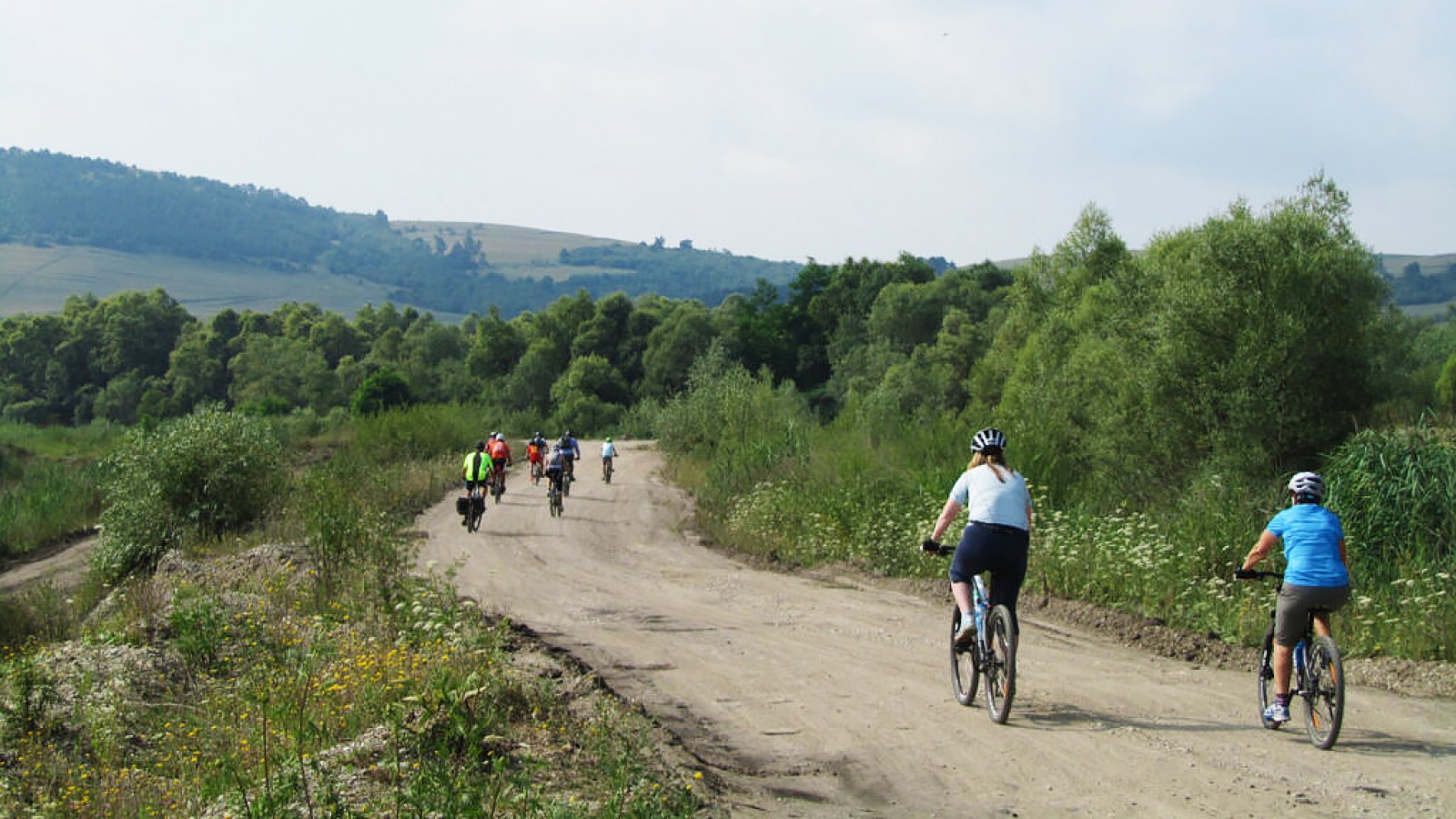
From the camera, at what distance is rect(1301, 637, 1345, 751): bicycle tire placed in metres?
6.92

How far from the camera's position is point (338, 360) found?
11300 centimetres

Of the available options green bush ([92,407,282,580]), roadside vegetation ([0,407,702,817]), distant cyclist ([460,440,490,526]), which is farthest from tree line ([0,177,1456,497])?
green bush ([92,407,282,580])

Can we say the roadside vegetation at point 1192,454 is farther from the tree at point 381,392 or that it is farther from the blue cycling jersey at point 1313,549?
the tree at point 381,392

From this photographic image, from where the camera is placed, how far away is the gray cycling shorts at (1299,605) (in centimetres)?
721

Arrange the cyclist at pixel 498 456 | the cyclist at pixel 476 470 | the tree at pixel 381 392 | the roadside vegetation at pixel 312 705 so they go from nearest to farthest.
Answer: the roadside vegetation at pixel 312 705 → the cyclist at pixel 476 470 → the cyclist at pixel 498 456 → the tree at pixel 381 392

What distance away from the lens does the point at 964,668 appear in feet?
28.1

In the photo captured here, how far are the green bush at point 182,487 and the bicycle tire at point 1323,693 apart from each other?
69.4 ft

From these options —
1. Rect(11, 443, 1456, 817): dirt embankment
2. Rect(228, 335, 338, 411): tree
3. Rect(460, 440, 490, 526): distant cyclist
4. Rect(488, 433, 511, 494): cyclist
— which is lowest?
Rect(228, 335, 338, 411): tree

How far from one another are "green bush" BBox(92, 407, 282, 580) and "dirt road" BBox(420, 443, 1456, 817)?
12.1 m

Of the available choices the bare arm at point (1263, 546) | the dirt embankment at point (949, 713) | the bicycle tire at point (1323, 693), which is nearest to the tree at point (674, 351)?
the dirt embankment at point (949, 713)

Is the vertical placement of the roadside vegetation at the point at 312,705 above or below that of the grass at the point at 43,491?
above

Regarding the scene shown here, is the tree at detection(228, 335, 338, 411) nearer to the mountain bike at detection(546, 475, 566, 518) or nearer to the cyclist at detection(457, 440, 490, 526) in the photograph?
the mountain bike at detection(546, 475, 566, 518)

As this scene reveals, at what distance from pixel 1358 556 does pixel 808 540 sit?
874cm

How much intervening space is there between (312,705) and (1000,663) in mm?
4879
